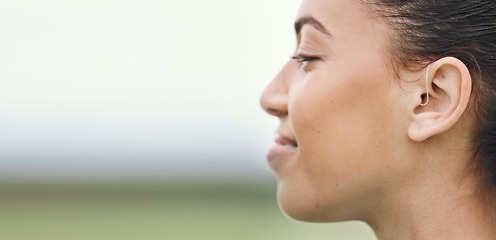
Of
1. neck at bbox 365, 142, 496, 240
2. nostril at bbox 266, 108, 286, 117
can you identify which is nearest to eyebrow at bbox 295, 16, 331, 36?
nostril at bbox 266, 108, 286, 117

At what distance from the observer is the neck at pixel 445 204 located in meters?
1.33

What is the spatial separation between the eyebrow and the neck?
16.4 inches

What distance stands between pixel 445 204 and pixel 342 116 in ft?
1.04

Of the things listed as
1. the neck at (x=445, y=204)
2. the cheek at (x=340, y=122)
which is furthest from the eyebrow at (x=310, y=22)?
the neck at (x=445, y=204)

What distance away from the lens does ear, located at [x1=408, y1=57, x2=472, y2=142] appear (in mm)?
1280

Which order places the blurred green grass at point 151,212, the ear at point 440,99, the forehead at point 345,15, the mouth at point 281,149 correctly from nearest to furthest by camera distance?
the ear at point 440,99 → the forehead at point 345,15 → the mouth at point 281,149 → the blurred green grass at point 151,212

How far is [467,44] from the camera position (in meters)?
1.31

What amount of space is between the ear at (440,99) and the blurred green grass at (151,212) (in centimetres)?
810

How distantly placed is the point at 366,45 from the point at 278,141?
39cm

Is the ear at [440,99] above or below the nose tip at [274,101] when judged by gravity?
below

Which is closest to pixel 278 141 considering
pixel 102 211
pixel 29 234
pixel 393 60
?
pixel 393 60

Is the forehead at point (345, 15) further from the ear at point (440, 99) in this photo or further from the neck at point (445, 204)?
the neck at point (445, 204)

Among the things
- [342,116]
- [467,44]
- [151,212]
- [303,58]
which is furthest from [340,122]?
[151,212]

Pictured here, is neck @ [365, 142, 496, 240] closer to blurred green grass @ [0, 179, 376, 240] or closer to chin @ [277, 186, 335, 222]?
chin @ [277, 186, 335, 222]
